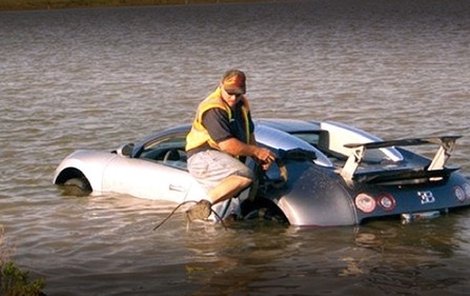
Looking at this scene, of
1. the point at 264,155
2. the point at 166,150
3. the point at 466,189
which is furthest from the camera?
the point at 166,150

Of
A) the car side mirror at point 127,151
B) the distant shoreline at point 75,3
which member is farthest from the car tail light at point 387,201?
the distant shoreline at point 75,3

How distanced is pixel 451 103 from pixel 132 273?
13.9 metres

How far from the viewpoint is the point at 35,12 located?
112m

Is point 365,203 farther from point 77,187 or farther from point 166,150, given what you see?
point 77,187

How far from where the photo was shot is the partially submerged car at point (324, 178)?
12023 millimetres

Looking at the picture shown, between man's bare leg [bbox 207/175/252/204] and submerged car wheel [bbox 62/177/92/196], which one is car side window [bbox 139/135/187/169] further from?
man's bare leg [bbox 207/175/252/204]

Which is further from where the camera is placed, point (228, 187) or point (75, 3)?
point (75, 3)

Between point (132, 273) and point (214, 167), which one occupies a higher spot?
point (214, 167)

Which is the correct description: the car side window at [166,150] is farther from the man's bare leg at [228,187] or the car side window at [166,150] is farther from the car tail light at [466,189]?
the car tail light at [466,189]

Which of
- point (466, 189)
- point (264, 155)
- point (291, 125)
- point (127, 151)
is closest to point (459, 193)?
point (466, 189)

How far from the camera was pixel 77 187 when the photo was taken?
1473 cm

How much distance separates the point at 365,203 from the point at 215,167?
4.71 feet

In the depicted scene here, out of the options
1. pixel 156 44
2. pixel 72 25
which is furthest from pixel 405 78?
pixel 72 25

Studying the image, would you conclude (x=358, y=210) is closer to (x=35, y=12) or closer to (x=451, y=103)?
(x=451, y=103)
